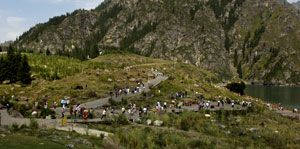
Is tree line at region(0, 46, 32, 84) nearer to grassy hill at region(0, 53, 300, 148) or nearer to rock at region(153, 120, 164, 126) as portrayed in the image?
grassy hill at region(0, 53, 300, 148)

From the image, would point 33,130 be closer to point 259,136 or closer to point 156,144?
point 156,144

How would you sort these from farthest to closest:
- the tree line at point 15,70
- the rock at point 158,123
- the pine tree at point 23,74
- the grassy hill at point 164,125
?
1. the tree line at point 15,70
2. the pine tree at point 23,74
3. the rock at point 158,123
4. the grassy hill at point 164,125

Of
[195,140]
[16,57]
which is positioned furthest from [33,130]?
[16,57]

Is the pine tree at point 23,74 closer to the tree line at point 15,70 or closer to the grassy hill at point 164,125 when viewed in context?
the tree line at point 15,70

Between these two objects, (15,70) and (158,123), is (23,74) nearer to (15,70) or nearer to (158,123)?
(15,70)

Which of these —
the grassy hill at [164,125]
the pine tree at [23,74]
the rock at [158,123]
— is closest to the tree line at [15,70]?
the pine tree at [23,74]

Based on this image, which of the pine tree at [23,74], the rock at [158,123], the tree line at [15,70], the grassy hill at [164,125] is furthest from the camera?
the tree line at [15,70]

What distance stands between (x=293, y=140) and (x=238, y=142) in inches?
293


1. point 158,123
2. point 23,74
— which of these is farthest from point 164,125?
point 23,74

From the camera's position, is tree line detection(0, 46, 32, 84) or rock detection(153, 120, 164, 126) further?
tree line detection(0, 46, 32, 84)

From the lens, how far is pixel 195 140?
75.6 feet

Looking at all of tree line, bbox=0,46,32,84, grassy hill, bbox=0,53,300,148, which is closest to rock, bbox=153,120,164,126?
→ grassy hill, bbox=0,53,300,148

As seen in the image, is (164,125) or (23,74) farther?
(23,74)

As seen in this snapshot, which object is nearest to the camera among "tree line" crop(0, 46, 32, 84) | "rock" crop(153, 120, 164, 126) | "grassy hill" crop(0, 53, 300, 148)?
"grassy hill" crop(0, 53, 300, 148)
